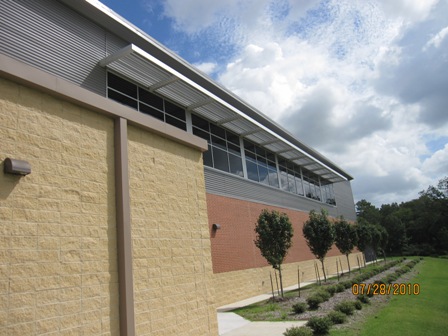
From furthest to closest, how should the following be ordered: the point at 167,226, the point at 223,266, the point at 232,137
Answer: the point at 232,137, the point at 223,266, the point at 167,226

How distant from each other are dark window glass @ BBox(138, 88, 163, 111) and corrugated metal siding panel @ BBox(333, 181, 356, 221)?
3033 cm

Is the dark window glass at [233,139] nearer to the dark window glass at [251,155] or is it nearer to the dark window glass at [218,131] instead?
the dark window glass at [218,131]

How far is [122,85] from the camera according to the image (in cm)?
1414

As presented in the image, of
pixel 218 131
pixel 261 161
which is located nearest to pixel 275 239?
pixel 218 131

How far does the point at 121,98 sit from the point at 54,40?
10.3 feet

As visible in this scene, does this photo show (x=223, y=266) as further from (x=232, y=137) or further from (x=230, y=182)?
(x=232, y=137)

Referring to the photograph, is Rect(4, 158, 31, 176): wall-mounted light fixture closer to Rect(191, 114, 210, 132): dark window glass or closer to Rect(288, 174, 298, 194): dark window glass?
Rect(191, 114, 210, 132): dark window glass

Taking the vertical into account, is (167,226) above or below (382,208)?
below

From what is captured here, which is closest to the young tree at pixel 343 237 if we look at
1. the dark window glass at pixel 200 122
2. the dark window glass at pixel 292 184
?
the dark window glass at pixel 292 184

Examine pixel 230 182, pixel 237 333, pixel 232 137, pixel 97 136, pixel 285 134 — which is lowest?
pixel 237 333

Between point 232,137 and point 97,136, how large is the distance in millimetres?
15397

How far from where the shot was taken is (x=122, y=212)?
578cm

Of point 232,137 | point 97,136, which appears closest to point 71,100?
point 97,136
